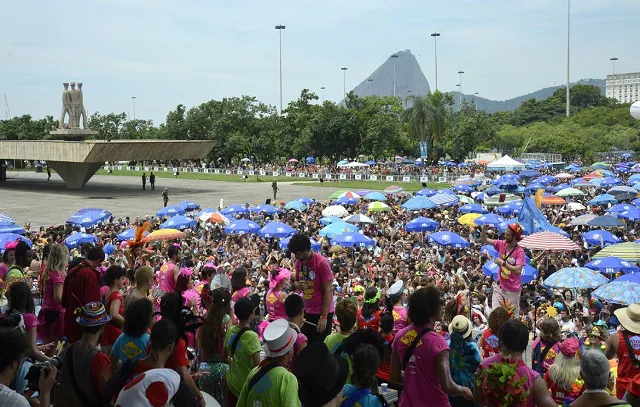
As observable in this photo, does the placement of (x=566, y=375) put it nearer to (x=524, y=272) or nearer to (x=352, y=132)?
(x=524, y=272)

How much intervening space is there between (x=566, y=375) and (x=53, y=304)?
4.71 metres

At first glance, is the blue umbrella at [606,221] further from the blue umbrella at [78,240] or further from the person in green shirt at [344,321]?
the person in green shirt at [344,321]

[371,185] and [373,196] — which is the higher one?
[373,196]

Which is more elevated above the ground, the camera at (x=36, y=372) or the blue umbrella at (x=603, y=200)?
the camera at (x=36, y=372)

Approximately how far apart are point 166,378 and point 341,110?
67526 millimetres

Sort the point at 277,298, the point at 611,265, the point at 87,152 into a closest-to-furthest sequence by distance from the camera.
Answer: the point at 277,298 → the point at 611,265 → the point at 87,152

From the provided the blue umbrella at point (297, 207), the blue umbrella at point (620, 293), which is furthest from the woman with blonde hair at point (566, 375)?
the blue umbrella at point (297, 207)

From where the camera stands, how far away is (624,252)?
15.1 metres

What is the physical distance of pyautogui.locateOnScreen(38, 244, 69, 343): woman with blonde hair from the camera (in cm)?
654

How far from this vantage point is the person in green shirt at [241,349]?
5035 mm

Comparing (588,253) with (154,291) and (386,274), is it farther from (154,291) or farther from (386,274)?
(154,291)

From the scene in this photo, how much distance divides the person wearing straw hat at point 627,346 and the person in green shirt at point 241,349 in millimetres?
2857

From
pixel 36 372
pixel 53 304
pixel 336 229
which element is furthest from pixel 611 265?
pixel 36 372

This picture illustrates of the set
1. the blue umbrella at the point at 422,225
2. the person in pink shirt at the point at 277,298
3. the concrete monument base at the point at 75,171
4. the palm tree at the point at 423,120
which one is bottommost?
the blue umbrella at the point at 422,225
